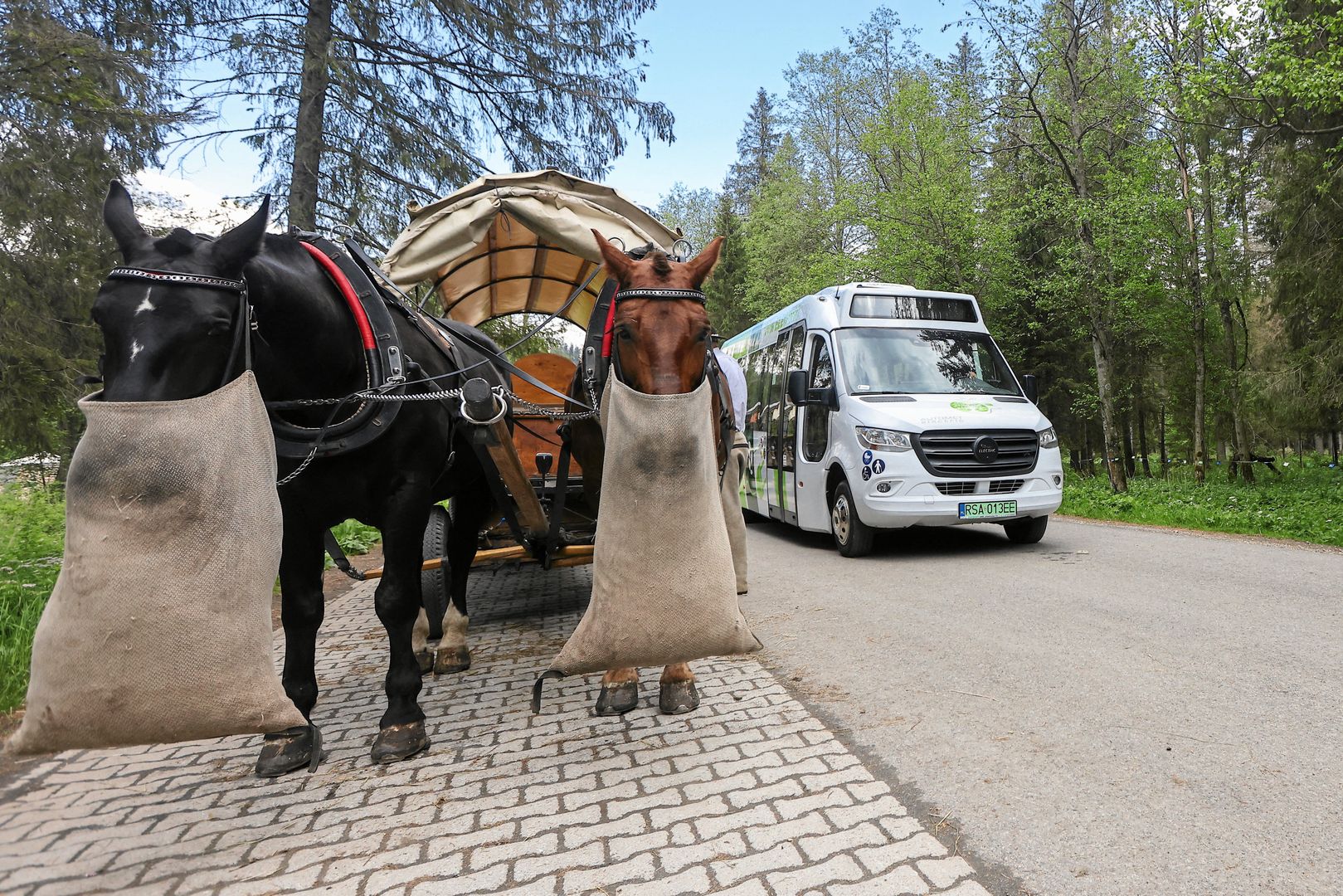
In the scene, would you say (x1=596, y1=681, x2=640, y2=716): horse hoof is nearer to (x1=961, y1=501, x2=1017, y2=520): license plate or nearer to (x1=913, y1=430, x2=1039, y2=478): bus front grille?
(x1=913, y1=430, x2=1039, y2=478): bus front grille

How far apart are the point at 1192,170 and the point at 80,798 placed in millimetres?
20827

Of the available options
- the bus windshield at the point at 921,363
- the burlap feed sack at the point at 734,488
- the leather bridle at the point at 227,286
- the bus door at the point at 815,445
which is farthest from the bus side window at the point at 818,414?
the leather bridle at the point at 227,286

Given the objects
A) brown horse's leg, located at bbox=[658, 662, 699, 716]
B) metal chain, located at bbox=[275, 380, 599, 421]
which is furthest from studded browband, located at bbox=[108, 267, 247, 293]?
brown horse's leg, located at bbox=[658, 662, 699, 716]

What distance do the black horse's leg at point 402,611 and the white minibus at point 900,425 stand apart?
17.1ft

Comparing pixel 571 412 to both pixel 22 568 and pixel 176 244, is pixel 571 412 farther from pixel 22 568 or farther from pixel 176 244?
pixel 22 568

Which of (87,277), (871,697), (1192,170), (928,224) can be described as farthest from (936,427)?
(1192,170)

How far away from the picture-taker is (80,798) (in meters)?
2.74

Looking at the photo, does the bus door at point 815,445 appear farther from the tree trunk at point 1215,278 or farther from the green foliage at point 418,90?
the tree trunk at point 1215,278

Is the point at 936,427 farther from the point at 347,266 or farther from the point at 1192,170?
the point at 1192,170

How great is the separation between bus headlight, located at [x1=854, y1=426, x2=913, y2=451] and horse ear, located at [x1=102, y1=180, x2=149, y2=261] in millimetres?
6402

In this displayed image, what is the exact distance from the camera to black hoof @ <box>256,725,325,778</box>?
2.86 meters

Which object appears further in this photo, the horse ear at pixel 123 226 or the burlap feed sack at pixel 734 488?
the burlap feed sack at pixel 734 488

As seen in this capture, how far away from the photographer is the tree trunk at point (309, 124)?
8.59m

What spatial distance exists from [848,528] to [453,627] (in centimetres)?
474
